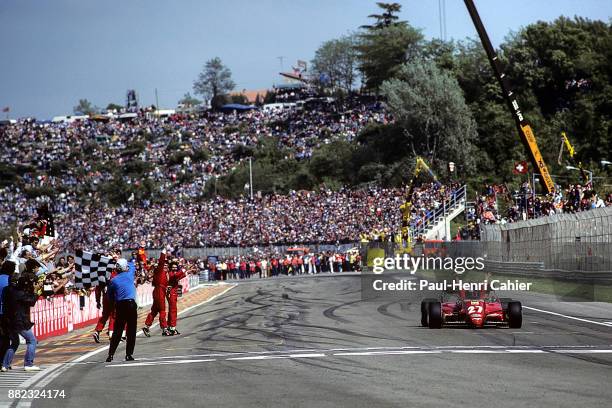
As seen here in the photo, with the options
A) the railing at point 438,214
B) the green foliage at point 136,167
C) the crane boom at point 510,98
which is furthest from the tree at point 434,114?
the crane boom at point 510,98

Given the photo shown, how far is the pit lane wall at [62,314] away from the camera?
920 inches

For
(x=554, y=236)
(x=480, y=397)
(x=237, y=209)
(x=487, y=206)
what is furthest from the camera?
(x=237, y=209)

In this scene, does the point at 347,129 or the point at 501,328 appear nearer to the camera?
the point at 501,328

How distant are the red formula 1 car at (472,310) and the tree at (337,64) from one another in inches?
4819

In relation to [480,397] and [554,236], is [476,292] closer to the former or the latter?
[480,397]

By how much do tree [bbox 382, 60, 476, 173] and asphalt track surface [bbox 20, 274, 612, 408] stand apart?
193ft

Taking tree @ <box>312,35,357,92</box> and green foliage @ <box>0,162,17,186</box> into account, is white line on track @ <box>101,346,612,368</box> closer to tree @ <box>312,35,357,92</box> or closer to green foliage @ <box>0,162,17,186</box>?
green foliage @ <box>0,162,17,186</box>

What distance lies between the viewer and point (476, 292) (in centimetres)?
1850

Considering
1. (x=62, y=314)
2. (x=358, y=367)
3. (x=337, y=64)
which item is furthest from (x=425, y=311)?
(x=337, y=64)

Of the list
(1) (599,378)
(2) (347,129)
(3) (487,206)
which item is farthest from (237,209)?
(1) (599,378)

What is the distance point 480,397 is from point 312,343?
282 inches

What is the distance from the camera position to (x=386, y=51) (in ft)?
360

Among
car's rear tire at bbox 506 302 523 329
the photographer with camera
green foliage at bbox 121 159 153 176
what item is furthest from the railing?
green foliage at bbox 121 159 153 176

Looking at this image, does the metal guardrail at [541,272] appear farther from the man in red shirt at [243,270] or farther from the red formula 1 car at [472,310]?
the man in red shirt at [243,270]
